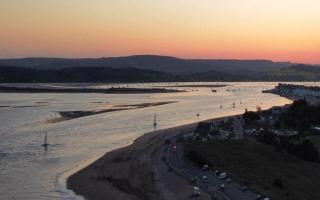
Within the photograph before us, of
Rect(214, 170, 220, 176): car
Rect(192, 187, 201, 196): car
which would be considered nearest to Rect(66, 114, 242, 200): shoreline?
Rect(192, 187, 201, 196): car

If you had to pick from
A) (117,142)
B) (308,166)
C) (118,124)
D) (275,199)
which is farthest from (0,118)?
(275,199)

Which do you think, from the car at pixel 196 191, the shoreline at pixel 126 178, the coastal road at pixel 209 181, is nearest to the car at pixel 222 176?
the coastal road at pixel 209 181

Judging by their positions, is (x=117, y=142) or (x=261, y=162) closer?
(x=261, y=162)

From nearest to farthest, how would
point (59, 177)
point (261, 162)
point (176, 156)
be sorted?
point (59, 177) → point (261, 162) → point (176, 156)

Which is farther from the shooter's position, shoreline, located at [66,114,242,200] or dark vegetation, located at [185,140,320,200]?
dark vegetation, located at [185,140,320,200]

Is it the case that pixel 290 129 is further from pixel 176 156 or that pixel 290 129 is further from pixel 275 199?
pixel 275 199

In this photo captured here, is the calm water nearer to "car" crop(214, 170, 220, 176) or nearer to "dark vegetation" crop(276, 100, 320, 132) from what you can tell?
"car" crop(214, 170, 220, 176)
